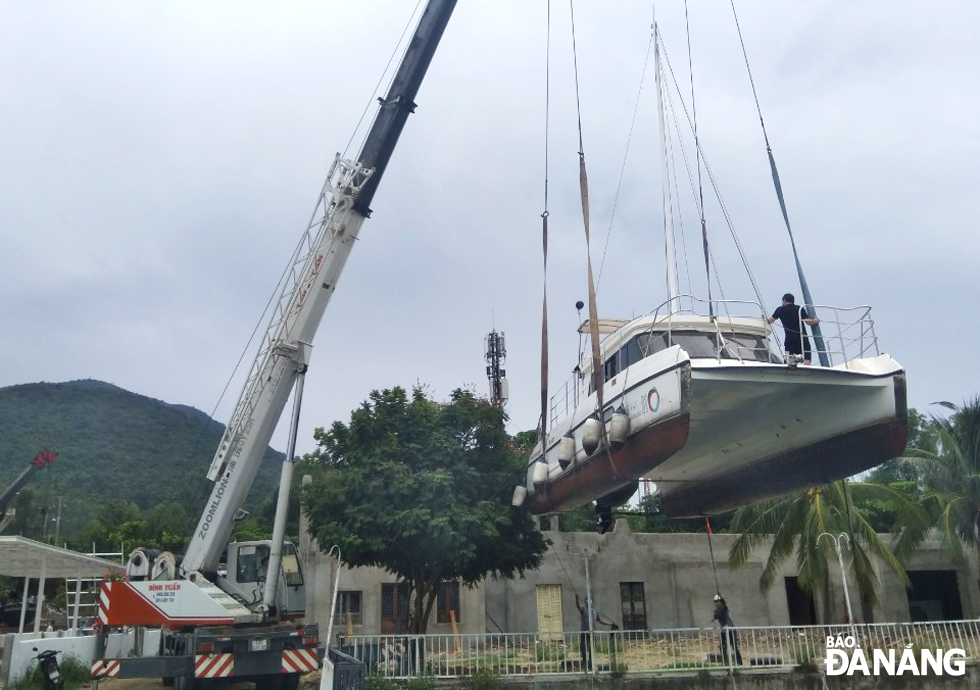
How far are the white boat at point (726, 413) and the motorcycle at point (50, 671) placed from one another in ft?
28.1

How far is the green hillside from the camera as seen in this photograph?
3009 inches

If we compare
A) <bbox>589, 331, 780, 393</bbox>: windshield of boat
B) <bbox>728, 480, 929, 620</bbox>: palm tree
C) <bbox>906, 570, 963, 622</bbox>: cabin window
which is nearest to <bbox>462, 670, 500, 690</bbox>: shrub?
<bbox>589, 331, 780, 393</bbox>: windshield of boat

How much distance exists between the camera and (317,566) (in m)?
21.7

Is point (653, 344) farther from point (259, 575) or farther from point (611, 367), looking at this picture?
point (259, 575)

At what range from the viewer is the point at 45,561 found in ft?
46.2

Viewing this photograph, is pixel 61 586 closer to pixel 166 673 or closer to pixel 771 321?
pixel 166 673

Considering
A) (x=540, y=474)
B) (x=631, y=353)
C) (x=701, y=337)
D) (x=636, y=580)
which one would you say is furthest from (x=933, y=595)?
(x=701, y=337)

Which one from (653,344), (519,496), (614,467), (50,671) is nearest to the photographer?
(614,467)

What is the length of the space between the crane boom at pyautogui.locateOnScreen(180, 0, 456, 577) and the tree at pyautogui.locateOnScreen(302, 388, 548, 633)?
2.46 meters

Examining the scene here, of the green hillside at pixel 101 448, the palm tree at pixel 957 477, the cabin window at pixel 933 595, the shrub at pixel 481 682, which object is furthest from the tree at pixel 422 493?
the green hillside at pixel 101 448

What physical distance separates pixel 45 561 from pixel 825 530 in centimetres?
1559

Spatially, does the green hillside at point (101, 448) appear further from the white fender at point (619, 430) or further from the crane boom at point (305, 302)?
the white fender at point (619, 430)

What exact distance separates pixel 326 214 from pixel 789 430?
28.4ft

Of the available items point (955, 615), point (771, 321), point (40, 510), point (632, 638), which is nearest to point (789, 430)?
point (771, 321)
